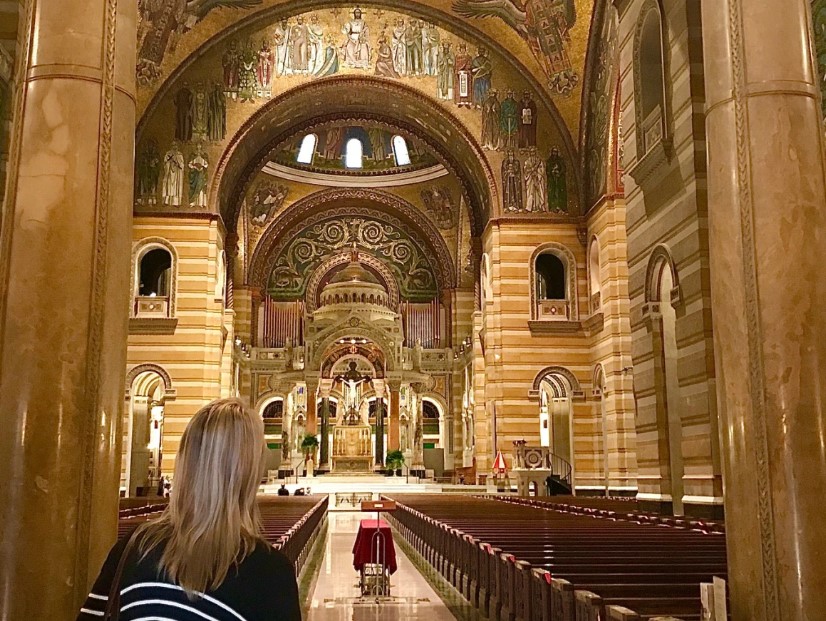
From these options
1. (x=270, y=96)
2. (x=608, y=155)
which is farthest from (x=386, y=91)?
(x=608, y=155)

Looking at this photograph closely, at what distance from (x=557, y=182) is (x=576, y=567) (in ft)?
66.2

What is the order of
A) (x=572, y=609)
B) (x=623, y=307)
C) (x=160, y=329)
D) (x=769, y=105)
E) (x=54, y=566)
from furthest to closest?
1. (x=160, y=329)
2. (x=623, y=307)
3. (x=769, y=105)
4. (x=572, y=609)
5. (x=54, y=566)

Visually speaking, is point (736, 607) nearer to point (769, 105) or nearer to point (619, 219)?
point (769, 105)

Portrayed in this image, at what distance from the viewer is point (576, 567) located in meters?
5.80

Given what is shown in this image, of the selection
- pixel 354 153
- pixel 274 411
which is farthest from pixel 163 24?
pixel 274 411

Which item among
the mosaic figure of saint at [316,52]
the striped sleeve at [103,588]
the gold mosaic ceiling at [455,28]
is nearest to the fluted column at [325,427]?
the mosaic figure of saint at [316,52]

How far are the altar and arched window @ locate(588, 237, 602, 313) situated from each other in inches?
728

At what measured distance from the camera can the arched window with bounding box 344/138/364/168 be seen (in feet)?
128

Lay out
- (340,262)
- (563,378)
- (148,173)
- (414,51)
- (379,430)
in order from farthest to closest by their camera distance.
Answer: (379,430) < (340,262) < (414,51) < (563,378) < (148,173)

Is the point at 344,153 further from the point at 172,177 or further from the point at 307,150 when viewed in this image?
the point at 172,177

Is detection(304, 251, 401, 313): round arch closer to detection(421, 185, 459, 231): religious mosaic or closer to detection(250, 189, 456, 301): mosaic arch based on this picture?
detection(250, 189, 456, 301): mosaic arch

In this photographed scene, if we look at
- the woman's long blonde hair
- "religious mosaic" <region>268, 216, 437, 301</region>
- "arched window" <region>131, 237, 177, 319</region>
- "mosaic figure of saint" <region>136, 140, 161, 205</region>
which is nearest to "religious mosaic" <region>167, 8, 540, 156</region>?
"mosaic figure of saint" <region>136, 140, 161, 205</region>

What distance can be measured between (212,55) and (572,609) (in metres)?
23.1

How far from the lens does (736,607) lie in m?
4.68
